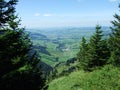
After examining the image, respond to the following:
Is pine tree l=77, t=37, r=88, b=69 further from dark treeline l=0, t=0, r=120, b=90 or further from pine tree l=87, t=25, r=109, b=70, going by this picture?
dark treeline l=0, t=0, r=120, b=90

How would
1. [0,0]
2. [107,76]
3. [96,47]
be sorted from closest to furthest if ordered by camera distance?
[0,0], [107,76], [96,47]

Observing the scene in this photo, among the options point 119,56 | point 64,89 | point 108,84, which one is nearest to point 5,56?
point 108,84

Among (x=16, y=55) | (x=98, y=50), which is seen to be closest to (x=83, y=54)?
(x=98, y=50)

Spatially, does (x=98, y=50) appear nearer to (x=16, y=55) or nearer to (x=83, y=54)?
(x=83, y=54)

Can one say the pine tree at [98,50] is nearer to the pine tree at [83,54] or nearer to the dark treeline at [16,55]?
the pine tree at [83,54]

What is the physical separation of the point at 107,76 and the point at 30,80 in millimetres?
12254

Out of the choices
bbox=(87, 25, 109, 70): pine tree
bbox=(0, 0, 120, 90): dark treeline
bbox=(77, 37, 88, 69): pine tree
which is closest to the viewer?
bbox=(0, 0, 120, 90): dark treeline


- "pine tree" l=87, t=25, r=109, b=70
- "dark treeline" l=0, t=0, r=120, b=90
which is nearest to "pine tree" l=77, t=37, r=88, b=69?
"pine tree" l=87, t=25, r=109, b=70

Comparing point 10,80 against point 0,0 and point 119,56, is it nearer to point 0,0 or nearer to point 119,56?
point 0,0

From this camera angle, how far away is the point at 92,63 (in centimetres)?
5316

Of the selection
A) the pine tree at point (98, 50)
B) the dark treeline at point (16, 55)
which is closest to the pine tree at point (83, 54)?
the pine tree at point (98, 50)

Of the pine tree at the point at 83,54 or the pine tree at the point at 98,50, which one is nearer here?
the pine tree at the point at 98,50

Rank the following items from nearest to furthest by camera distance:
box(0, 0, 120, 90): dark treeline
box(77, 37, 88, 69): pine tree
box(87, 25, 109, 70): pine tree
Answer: box(0, 0, 120, 90): dark treeline, box(87, 25, 109, 70): pine tree, box(77, 37, 88, 69): pine tree

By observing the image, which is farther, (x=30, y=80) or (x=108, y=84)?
(x=108, y=84)
